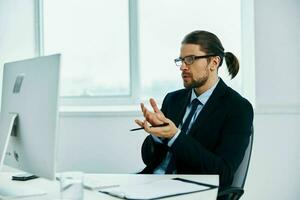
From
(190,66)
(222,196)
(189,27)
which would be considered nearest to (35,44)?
(189,27)

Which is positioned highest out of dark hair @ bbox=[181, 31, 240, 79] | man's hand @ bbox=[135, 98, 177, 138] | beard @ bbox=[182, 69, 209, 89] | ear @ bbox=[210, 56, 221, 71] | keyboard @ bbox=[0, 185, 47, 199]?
dark hair @ bbox=[181, 31, 240, 79]

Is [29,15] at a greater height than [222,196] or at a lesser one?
greater

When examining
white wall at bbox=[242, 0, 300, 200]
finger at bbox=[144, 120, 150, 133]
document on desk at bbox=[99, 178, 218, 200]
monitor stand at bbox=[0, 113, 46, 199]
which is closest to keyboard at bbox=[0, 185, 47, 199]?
monitor stand at bbox=[0, 113, 46, 199]

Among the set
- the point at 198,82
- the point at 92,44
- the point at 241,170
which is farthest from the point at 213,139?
the point at 92,44

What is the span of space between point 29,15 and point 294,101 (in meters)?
2.12

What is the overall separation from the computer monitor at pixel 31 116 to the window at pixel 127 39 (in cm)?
163

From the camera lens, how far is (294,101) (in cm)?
255

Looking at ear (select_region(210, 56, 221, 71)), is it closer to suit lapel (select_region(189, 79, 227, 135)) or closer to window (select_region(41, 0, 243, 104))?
suit lapel (select_region(189, 79, 227, 135))

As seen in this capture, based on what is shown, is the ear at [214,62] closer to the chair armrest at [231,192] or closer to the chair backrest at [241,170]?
the chair backrest at [241,170]

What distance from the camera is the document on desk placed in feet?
4.27

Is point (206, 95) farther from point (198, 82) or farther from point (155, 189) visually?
point (155, 189)

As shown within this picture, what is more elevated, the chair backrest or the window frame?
the window frame

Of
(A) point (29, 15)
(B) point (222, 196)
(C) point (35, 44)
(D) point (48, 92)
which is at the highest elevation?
(A) point (29, 15)

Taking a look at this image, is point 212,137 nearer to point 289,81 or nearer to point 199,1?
point 289,81
